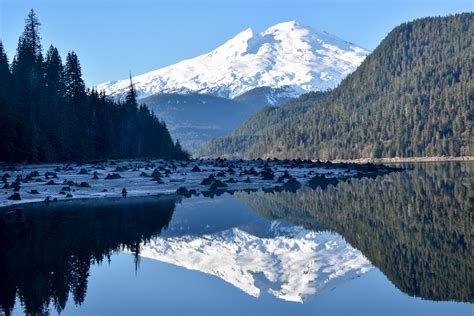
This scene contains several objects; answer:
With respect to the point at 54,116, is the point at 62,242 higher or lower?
lower

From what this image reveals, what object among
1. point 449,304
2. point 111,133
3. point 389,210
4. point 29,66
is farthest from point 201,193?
point 111,133

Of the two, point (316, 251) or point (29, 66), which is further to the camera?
point (29, 66)

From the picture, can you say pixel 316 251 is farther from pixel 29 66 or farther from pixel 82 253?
pixel 29 66

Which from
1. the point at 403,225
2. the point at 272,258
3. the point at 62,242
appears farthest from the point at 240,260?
the point at 403,225

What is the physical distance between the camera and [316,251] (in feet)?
69.4

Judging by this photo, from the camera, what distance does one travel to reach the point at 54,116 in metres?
85.0

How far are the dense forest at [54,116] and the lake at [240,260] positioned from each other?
41.8 meters

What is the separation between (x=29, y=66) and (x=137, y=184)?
5423 cm

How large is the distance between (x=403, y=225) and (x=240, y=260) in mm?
8401

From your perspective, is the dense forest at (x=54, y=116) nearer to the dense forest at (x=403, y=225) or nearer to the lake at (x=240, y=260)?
the dense forest at (x=403, y=225)

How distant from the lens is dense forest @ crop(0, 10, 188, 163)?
7325cm

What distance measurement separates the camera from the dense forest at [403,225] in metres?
16.0

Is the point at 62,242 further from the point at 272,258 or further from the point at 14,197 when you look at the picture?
the point at 14,197

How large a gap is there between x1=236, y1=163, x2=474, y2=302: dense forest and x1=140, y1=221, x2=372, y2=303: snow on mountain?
2.82 feet
